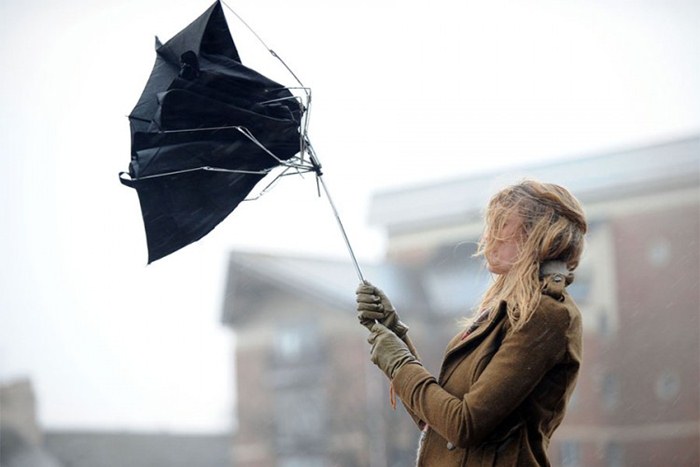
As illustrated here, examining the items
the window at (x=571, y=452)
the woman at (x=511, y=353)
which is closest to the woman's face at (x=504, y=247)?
the woman at (x=511, y=353)

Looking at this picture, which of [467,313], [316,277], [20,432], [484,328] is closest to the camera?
[484,328]

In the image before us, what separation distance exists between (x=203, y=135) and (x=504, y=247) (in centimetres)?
61

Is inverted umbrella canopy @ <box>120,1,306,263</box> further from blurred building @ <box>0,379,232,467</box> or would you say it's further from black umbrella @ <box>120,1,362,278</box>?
blurred building @ <box>0,379,232,467</box>

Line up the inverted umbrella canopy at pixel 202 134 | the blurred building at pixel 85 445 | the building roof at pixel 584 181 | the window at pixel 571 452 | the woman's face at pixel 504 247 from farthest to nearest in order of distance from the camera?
the blurred building at pixel 85 445
the window at pixel 571 452
the building roof at pixel 584 181
the inverted umbrella canopy at pixel 202 134
the woman's face at pixel 504 247

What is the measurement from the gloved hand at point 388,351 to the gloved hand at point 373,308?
3 cm

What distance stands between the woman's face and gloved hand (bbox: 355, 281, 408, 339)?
193mm

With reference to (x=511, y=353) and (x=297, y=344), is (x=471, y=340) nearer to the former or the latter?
(x=511, y=353)

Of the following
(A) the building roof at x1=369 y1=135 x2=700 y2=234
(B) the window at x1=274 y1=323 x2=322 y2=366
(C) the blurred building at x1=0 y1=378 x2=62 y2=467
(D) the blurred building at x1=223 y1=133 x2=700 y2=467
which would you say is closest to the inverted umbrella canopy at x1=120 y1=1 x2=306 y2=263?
(A) the building roof at x1=369 y1=135 x2=700 y2=234

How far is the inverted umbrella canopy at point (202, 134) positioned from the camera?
5.89ft

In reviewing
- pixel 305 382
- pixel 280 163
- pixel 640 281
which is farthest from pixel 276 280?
pixel 280 163

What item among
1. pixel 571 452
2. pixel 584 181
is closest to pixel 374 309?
pixel 584 181

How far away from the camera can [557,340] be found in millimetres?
1449

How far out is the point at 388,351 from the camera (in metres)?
1.58

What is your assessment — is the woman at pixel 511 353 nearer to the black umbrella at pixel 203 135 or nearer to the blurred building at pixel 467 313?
the black umbrella at pixel 203 135
